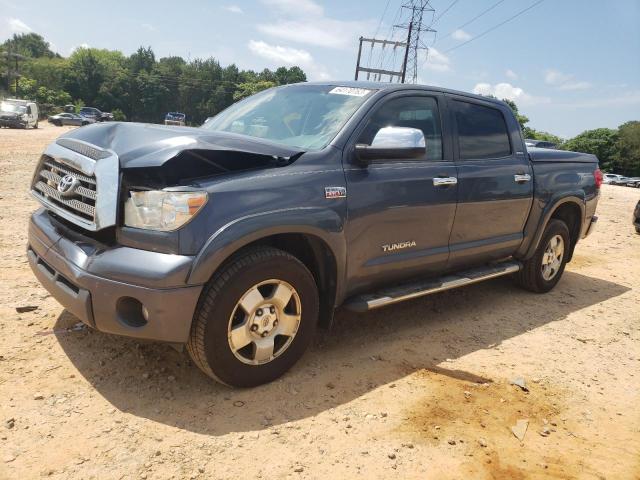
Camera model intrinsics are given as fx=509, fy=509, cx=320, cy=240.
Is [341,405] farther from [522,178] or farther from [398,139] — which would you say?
[522,178]

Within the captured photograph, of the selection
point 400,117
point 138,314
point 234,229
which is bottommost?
point 138,314

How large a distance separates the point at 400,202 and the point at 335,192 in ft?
1.92

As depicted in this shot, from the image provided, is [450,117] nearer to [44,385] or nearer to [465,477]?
[465,477]

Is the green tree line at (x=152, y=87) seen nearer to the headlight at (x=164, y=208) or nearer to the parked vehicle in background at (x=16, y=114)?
the parked vehicle in background at (x=16, y=114)

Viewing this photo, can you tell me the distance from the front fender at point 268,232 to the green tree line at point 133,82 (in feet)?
223

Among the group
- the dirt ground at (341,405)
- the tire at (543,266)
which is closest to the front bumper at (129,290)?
the dirt ground at (341,405)

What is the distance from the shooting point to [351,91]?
12.1 feet

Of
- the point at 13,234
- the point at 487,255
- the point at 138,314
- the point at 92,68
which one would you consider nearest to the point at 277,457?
the point at 138,314

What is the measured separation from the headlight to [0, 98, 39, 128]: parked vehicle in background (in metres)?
34.6

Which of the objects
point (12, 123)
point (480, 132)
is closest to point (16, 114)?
point (12, 123)

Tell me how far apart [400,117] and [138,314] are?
2.24 meters

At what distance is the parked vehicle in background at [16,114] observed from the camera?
31.2 metres

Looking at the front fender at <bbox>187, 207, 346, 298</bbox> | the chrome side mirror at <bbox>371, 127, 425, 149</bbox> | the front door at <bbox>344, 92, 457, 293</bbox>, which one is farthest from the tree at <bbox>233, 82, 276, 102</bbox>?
the front fender at <bbox>187, 207, 346, 298</bbox>

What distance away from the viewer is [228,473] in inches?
90.4
